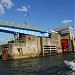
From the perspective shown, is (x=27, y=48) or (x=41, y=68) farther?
(x=27, y=48)

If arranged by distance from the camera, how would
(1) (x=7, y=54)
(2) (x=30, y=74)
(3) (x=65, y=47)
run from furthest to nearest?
(3) (x=65, y=47)
(1) (x=7, y=54)
(2) (x=30, y=74)

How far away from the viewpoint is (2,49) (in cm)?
5009

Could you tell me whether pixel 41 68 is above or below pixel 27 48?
below

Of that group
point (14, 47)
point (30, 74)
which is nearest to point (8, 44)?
point (14, 47)

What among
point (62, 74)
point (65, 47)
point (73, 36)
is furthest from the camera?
point (73, 36)

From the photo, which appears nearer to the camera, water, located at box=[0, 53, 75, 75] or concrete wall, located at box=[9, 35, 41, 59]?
water, located at box=[0, 53, 75, 75]

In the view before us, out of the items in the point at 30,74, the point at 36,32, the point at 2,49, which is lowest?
the point at 30,74

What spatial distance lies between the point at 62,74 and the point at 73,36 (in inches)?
2461

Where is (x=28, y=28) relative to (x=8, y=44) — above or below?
above

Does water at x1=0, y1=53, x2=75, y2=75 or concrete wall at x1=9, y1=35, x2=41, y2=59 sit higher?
concrete wall at x1=9, y1=35, x2=41, y2=59

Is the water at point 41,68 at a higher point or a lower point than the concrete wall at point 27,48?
lower

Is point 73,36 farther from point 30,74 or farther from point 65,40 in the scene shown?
point 30,74

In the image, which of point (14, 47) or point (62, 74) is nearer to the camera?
point (62, 74)

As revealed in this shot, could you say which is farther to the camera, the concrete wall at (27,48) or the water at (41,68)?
the concrete wall at (27,48)
